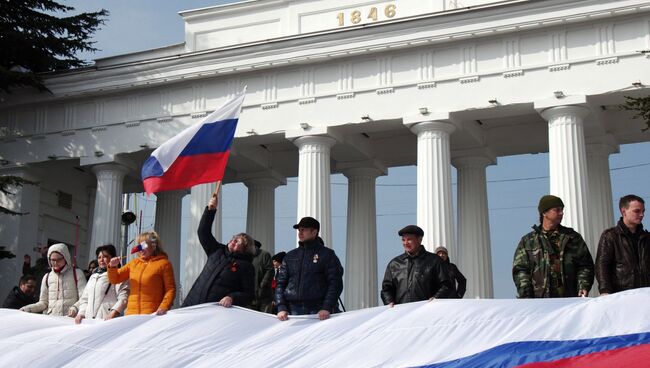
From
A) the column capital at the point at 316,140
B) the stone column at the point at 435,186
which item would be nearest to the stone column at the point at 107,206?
the column capital at the point at 316,140

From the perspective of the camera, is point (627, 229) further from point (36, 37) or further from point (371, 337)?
point (36, 37)

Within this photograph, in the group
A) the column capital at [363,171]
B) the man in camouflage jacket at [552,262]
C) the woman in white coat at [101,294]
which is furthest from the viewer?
the column capital at [363,171]

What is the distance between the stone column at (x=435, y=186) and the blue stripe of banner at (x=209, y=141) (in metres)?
14.1

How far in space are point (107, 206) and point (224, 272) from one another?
2156cm

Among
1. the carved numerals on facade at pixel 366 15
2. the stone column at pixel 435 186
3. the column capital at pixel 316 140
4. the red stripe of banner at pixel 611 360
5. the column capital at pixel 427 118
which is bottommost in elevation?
the red stripe of banner at pixel 611 360

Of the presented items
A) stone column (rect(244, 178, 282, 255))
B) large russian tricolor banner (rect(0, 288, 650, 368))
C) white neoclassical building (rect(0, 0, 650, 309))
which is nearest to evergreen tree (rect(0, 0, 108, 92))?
white neoclassical building (rect(0, 0, 650, 309))

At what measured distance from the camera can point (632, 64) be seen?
25.9m

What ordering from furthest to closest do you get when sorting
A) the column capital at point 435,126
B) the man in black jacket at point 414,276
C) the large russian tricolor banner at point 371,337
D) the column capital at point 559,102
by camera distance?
the column capital at point 435,126
the column capital at point 559,102
the man in black jacket at point 414,276
the large russian tricolor banner at point 371,337

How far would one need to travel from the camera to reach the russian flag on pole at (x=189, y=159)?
13430 millimetres

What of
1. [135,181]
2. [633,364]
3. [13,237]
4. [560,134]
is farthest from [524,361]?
[135,181]

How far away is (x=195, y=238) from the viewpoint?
31.1 m

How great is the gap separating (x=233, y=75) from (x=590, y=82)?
12.0 metres

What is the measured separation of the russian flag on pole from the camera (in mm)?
13430

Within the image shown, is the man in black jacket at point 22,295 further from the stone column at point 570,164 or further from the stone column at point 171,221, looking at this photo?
the stone column at point 171,221
